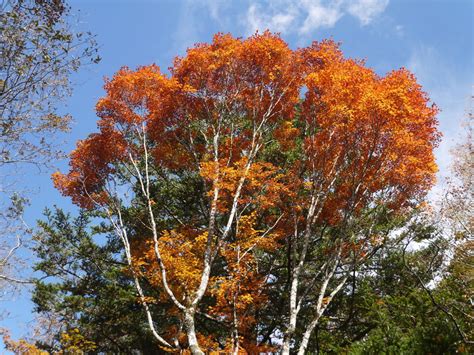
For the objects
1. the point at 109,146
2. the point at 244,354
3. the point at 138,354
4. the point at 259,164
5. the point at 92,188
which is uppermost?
the point at 109,146

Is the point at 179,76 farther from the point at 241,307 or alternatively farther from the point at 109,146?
the point at 241,307

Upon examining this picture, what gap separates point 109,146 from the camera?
655 inches

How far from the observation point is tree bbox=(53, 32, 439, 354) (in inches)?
541

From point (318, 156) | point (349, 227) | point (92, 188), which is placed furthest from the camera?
point (92, 188)

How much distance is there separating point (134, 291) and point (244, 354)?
202 inches

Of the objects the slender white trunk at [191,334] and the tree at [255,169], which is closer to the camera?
the slender white trunk at [191,334]

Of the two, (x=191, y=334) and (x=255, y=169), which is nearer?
(x=191, y=334)

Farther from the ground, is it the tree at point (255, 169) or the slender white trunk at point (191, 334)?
the tree at point (255, 169)

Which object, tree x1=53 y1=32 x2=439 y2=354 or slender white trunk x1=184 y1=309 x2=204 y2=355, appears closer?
slender white trunk x1=184 y1=309 x2=204 y2=355

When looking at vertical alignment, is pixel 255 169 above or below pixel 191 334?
above

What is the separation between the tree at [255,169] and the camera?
13742mm

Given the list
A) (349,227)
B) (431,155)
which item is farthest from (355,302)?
(431,155)

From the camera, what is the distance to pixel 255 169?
1462 cm

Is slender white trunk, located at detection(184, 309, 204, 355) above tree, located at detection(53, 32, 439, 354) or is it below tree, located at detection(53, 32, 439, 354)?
below
